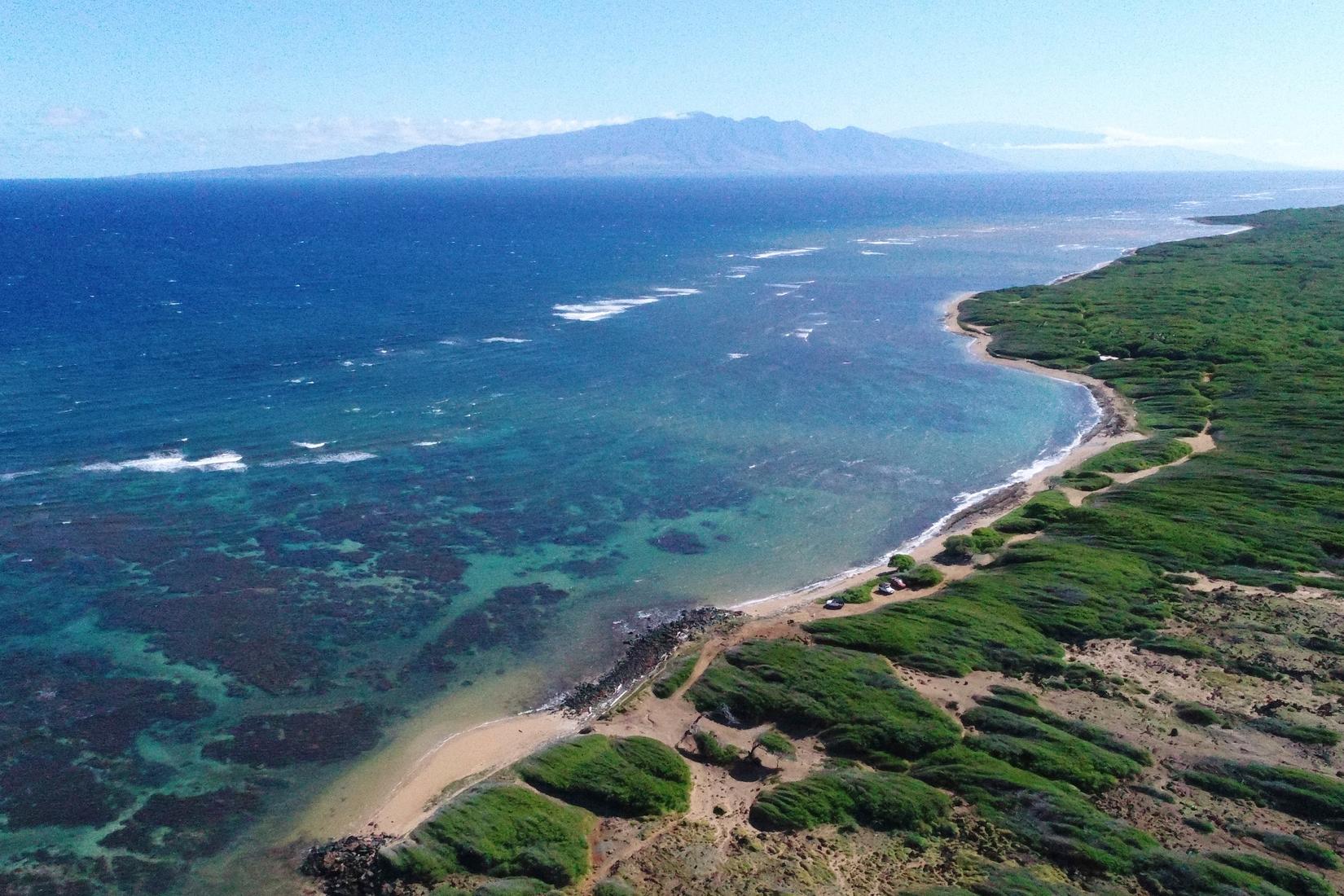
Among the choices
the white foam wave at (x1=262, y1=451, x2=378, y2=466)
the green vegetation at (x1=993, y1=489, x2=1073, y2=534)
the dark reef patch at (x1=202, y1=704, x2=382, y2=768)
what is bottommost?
the dark reef patch at (x1=202, y1=704, x2=382, y2=768)

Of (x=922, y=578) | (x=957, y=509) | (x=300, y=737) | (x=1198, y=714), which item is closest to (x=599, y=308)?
(x=957, y=509)

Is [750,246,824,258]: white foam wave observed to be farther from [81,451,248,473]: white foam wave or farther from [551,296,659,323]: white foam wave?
[81,451,248,473]: white foam wave

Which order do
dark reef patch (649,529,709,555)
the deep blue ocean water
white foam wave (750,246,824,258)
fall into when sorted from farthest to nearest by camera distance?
white foam wave (750,246,824,258), dark reef patch (649,529,709,555), the deep blue ocean water


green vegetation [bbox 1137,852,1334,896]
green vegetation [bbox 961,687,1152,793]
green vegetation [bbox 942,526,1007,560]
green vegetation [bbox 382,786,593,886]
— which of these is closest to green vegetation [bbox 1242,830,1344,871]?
green vegetation [bbox 1137,852,1334,896]

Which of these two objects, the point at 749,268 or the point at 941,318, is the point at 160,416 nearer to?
the point at 941,318

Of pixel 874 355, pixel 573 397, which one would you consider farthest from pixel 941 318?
pixel 573 397

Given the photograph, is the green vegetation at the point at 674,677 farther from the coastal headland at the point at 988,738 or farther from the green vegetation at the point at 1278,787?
the green vegetation at the point at 1278,787
